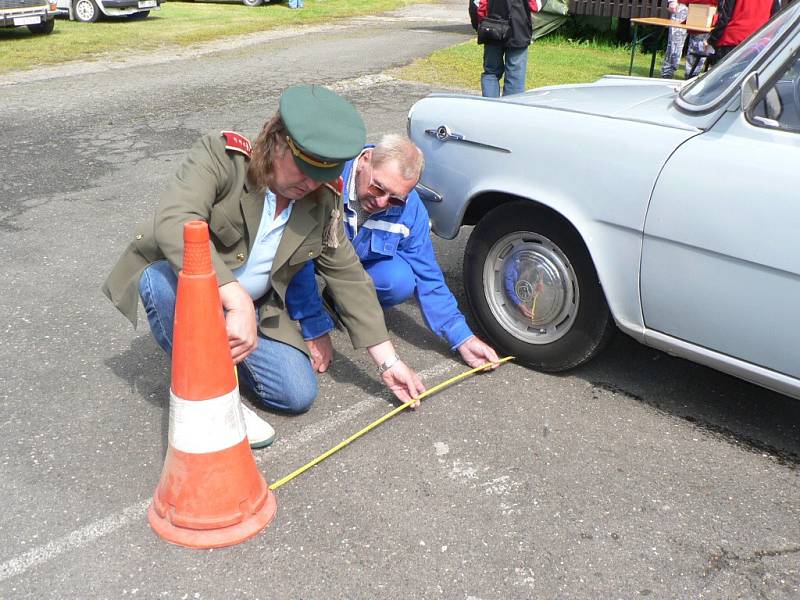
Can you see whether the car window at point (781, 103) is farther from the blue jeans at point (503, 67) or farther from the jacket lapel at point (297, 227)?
the blue jeans at point (503, 67)

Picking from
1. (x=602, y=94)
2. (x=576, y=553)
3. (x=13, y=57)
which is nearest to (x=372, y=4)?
(x=13, y=57)

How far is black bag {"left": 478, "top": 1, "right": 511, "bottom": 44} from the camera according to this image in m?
7.82

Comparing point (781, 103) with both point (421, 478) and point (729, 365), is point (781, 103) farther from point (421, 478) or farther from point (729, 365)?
point (421, 478)

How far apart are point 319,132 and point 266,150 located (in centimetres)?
28

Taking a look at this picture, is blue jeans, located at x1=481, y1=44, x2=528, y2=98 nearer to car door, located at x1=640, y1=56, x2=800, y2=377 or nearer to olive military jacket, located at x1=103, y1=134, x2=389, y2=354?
olive military jacket, located at x1=103, y1=134, x2=389, y2=354

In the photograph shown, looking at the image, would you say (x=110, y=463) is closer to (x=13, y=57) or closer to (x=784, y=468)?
(x=784, y=468)

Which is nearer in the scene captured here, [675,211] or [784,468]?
[675,211]

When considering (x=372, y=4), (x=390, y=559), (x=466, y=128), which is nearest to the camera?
(x=390, y=559)

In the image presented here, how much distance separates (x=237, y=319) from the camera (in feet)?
8.55

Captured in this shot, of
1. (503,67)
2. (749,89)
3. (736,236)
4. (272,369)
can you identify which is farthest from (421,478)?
(503,67)

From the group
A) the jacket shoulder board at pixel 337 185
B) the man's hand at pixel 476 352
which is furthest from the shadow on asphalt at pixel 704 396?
the jacket shoulder board at pixel 337 185

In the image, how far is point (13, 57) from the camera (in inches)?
478

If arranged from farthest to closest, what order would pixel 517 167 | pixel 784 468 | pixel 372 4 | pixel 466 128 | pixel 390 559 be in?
pixel 372 4
pixel 466 128
pixel 517 167
pixel 784 468
pixel 390 559

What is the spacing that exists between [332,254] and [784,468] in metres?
1.85
